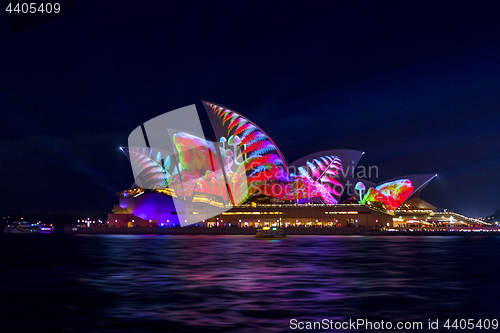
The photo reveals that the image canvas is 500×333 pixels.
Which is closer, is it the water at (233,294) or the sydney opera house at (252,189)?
the water at (233,294)

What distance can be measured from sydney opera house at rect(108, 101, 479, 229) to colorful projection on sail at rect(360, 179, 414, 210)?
182 mm

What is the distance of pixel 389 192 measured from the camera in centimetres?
9519

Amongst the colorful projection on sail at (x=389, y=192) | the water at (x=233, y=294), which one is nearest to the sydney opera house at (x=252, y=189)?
the colorful projection on sail at (x=389, y=192)

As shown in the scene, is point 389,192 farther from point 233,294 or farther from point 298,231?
point 233,294

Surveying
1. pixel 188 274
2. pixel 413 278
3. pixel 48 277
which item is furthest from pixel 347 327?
pixel 48 277

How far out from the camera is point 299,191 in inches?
3469

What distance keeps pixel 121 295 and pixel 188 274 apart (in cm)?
644

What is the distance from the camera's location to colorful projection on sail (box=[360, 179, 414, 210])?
94.8m

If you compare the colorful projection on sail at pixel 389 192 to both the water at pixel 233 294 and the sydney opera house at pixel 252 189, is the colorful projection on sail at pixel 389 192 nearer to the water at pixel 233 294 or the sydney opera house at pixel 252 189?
the sydney opera house at pixel 252 189

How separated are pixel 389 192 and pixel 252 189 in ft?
86.6

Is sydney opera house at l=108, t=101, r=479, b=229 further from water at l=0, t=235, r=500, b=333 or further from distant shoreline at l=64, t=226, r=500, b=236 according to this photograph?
water at l=0, t=235, r=500, b=333

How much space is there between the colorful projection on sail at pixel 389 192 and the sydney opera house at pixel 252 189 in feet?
0.60

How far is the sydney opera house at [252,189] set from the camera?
79938mm

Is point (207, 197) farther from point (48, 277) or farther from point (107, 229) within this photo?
point (48, 277)
